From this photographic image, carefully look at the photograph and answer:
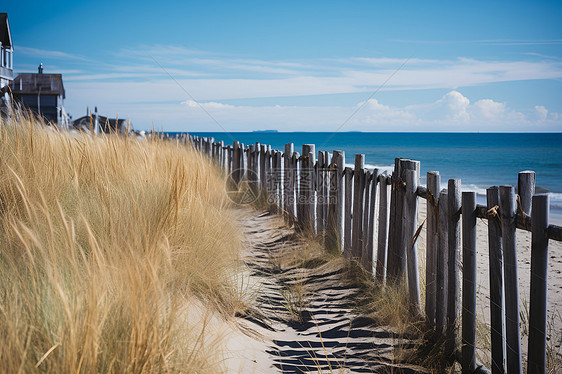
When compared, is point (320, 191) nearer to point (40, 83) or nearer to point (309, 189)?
point (309, 189)

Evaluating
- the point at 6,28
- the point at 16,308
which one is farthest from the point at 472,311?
the point at 6,28

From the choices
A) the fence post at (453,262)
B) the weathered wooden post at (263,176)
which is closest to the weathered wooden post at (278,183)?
the weathered wooden post at (263,176)

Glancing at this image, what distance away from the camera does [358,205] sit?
14.3 feet

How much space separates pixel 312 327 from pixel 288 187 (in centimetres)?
348

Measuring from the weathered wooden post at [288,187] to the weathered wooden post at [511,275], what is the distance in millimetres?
4184

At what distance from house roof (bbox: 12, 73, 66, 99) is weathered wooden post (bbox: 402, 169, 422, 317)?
105ft

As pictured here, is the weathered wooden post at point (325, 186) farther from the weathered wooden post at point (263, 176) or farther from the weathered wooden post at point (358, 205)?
the weathered wooden post at point (263, 176)

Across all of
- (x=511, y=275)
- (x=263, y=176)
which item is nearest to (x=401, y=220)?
(x=511, y=275)

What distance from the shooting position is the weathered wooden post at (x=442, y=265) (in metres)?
2.83

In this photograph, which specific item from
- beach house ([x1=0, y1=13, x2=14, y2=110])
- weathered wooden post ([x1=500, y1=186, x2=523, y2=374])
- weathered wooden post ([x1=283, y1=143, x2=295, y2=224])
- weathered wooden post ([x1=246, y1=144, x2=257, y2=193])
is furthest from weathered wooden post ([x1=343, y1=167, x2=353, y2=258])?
beach house ([x1=0, y1=13, x2=14, y2=110])

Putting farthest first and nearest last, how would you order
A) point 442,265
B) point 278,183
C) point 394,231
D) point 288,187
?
point 278,183
point 288,187
point 394,231
point 442,265

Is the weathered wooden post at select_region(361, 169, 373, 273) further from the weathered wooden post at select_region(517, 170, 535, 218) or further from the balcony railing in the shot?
the balcony railing

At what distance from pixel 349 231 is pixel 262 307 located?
147cm

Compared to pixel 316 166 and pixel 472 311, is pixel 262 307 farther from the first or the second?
pixel 316 166
